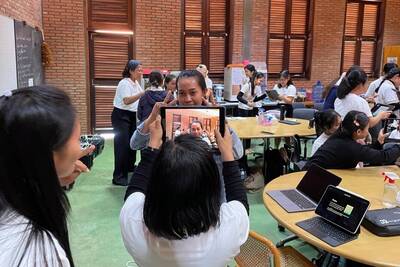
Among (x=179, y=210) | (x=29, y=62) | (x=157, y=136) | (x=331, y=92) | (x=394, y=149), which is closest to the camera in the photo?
(x=179, y=210)

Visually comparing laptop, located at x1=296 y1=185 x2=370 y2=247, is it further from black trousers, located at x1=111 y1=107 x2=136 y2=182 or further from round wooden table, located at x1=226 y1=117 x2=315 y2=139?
black trousers, located at x1=111 y1=107 x2=136 y2=182

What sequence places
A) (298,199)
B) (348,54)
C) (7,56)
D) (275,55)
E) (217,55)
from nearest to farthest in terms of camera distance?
(298,199) → (7,56) → (217,55) → (275,55) → (348,54)

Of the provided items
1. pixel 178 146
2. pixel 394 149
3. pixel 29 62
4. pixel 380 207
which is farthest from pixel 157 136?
pixel 29 62

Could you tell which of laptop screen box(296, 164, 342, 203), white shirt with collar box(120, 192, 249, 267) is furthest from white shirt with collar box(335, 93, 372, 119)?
white shirt with collar box(120, 192, 249, 267)

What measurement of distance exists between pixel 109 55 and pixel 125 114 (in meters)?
3.44

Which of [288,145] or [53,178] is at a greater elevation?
[53,178]

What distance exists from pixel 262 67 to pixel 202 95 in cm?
697

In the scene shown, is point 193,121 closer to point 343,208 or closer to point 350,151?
point 343,208

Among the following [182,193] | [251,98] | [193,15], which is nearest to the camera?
[182,193]

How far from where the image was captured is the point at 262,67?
866 cm

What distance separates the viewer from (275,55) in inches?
359

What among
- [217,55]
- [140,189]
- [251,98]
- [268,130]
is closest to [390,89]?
[268,130]

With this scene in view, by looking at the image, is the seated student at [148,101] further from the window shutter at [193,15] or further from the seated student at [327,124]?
the window shutter at [193,15]

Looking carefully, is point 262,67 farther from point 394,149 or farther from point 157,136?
point 157,136
